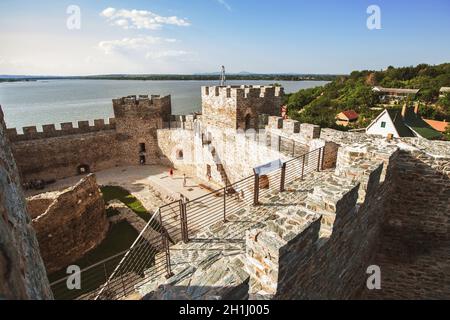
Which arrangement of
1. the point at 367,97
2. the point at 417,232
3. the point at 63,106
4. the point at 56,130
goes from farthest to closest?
the point at 63,106 → the point at 367,97 → the point at 56,130 → the point at 417,232

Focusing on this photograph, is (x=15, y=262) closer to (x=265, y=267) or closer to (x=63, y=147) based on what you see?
(x=265, y=267)

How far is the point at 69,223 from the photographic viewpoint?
9883mm

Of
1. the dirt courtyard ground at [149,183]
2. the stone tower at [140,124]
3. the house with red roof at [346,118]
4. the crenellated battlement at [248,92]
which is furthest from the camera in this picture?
the house with red roof at [346,118]

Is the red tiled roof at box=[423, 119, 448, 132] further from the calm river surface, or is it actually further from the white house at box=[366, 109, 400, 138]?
the calm river surface

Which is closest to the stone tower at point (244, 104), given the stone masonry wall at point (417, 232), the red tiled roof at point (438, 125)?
the stone masonry wall at point (417, 232)

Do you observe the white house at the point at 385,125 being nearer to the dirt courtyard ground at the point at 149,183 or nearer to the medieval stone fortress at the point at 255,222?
the medieval stone fortress at the point at 255,222

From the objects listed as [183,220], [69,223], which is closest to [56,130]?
[69,223]

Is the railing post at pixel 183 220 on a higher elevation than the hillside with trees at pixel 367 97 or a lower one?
lower

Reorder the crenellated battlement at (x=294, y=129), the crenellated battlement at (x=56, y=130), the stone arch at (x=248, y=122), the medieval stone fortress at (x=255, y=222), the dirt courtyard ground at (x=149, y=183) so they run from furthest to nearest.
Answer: the crenellated battlement at (x=56, y=130) → the dirt courtyard ground at (x=149, y=183) → the stone arch at (x=248, y=122) → the crenellated battlement at (x=294, y=129) → the medieval stone fortress at (x=255, y=222)

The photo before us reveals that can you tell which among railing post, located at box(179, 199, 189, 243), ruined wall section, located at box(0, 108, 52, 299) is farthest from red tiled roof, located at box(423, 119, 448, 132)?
ruined wall section, located at box(0, 108, 52, 299)

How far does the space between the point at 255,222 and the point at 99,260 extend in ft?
22.1

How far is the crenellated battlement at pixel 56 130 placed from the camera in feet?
56.7

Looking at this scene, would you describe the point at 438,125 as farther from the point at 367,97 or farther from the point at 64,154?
the point at 64,154

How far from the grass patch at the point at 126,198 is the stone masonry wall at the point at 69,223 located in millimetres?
2321
